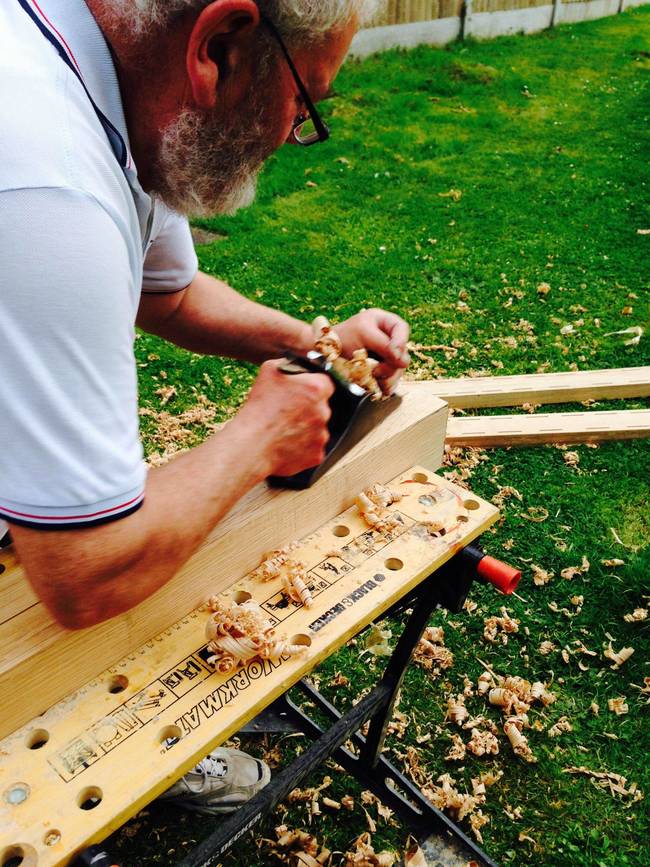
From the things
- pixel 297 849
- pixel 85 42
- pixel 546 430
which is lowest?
pixel 297 849

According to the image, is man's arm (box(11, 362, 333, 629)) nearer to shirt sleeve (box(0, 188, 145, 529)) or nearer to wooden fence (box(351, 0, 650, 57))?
shirt sleeve (box(0, 188, 145, 529))

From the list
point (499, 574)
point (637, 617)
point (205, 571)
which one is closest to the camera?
point (205, 571)

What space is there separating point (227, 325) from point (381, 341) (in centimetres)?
45

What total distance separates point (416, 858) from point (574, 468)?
1.91 meters

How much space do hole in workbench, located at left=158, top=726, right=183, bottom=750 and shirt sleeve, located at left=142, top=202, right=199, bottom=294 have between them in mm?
1070

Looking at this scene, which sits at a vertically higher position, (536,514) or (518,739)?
(536,514)

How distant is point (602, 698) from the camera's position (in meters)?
2.48

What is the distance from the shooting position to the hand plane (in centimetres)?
153

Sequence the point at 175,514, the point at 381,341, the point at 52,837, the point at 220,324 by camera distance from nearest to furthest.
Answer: the point at 52,837 → the point at 175,514 → the point at 381,341 → the point at 220,324

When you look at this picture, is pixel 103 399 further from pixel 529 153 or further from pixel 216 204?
pixel 529 153

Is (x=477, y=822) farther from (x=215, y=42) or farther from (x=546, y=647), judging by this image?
(x=215, y=42)

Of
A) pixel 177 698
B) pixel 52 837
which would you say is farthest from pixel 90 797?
pixel 177 698

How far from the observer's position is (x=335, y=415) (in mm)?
1585

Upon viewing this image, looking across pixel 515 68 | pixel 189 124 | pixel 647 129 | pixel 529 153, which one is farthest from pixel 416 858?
pixel 515 68
